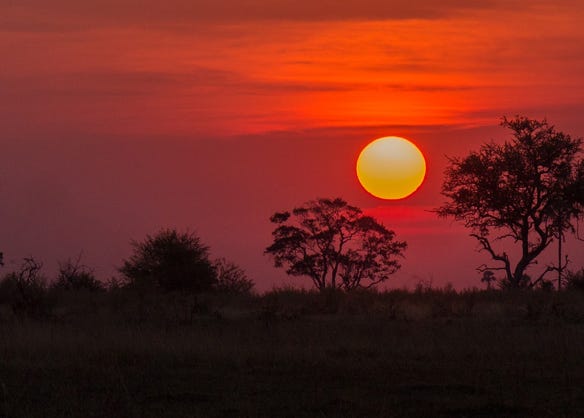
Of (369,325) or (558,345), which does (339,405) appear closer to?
(558,345)

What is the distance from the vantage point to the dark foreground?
496 inches

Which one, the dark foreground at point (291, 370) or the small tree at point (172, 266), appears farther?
the small tree at point (172, 266)

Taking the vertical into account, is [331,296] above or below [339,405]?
above

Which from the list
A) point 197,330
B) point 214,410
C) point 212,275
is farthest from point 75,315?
point 214,410

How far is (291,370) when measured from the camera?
624 inches

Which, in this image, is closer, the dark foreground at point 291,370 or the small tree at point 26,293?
the dark foreground at point 291,370

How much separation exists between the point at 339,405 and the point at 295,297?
20291 millimetres

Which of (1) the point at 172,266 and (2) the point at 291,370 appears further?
(1) the point at 172,266

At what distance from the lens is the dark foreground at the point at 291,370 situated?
1260cm

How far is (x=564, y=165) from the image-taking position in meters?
42.8

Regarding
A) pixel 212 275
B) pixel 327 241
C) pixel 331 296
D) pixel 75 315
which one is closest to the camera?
pixel 75 315

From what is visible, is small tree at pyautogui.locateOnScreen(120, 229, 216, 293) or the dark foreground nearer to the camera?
the dark foreground

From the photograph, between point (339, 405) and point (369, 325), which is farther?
point (369, 325)

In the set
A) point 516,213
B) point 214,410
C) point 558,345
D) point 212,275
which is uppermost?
point 516,213
